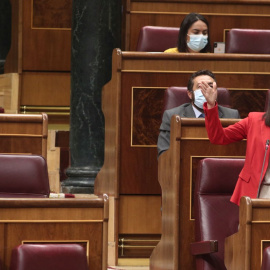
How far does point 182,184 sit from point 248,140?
141 millimetres

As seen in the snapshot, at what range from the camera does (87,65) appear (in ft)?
4.76

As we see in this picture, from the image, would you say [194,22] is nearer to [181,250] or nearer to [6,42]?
[181,250]

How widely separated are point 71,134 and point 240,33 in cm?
32

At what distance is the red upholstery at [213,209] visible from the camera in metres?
0.95

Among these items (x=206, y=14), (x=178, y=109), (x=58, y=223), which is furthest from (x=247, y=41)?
(x=58, y=223)

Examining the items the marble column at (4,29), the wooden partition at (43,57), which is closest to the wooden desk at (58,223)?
the wooden partition at (43,57)

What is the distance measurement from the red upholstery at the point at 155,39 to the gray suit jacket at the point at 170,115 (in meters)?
0.37

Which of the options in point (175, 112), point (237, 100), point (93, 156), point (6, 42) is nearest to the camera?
point (175, 112)

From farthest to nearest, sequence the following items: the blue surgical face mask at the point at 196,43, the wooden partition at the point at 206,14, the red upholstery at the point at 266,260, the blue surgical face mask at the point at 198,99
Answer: the wooden partition at the point at 206,14 < the blue surgical face mask at the point at 196,43 < the blue surgical face mask at the point at 198,99 < the red upholstery at the point at 266,260

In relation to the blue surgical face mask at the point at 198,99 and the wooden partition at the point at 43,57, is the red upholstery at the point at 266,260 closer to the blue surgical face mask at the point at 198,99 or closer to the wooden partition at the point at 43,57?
the blue surgical face mask at the point at 198,99

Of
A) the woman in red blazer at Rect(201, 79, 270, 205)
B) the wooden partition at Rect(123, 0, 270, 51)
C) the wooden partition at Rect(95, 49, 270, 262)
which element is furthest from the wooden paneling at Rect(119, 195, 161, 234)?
the wooden partition at Rect(123, 0, 270, 51)

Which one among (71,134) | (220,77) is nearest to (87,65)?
(71,134)

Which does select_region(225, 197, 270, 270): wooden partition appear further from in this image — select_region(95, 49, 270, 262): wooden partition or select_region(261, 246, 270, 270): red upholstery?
select_region(95, 49, 270, 262): wooden partition

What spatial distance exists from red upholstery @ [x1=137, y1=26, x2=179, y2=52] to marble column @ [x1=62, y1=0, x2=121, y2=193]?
0.07m
